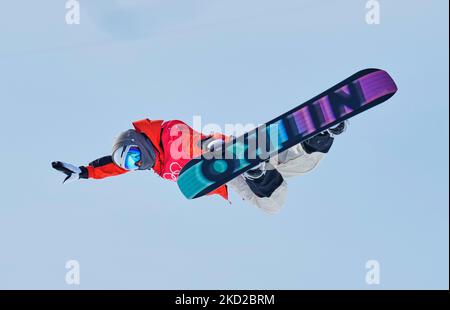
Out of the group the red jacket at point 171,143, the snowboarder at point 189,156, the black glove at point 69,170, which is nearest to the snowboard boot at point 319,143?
the snowboarder at point 189,156

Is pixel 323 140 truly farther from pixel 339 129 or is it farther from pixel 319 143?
pixel 339 129

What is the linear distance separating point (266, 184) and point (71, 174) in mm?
3053

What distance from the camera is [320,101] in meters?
11.6

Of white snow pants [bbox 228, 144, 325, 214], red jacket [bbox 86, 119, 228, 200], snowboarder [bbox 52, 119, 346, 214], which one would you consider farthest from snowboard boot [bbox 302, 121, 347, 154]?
red jacket [bbox 86, 119, 228, 200]

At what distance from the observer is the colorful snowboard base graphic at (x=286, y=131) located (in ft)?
37.6

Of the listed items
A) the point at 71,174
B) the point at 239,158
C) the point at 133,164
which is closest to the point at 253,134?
the point at 239,158

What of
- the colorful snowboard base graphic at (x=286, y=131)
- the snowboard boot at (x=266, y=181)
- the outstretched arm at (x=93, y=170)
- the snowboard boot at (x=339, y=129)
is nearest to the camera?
the colorful snowboard base graphic at (x=286, y=131)

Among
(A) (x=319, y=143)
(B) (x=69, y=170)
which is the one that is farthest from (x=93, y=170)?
(A) (x=319, y=143)

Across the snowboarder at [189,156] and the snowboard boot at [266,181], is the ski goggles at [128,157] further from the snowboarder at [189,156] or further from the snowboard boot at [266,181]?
the snowboard boot at [266,181]

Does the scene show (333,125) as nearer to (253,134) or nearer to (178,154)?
(253,134)

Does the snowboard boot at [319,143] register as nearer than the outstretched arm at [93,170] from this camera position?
Yes

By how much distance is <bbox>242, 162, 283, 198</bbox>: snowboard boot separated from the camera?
1197cm

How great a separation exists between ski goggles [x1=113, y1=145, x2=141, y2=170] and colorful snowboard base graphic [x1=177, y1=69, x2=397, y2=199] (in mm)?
926

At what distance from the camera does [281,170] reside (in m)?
12.4
